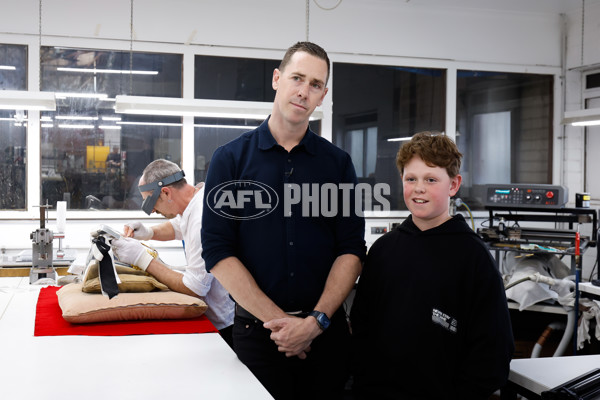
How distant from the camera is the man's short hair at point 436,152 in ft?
5.08

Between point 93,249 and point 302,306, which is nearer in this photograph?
point 302,306

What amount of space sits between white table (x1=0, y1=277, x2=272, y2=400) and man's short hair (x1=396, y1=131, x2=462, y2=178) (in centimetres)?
73

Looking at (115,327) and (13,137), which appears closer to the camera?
(115,327)

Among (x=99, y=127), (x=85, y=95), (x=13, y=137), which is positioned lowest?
(x=13, y=137)

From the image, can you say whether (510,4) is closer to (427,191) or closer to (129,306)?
(427,191)

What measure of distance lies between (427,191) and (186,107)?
2665mm

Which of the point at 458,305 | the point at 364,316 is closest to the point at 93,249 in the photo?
the point at 364,316

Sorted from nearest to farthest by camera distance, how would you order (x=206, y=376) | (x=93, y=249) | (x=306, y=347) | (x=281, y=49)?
(x=206, y=376)
(x=306, y=347)
(x=93, y=249)
(x=281, y=49)

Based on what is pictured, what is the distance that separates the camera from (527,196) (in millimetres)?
4141

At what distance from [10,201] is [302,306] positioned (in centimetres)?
421

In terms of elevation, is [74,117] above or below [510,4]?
below

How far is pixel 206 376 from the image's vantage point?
1372mm

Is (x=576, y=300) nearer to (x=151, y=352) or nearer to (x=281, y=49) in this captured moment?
(x=151, y=352)

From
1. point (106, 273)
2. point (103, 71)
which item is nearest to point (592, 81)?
point (103, 71)
